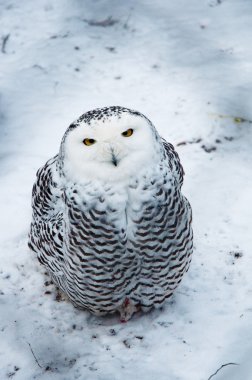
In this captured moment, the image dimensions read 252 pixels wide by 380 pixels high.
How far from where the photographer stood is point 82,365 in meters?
3.00

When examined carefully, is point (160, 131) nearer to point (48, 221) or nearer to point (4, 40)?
point (48, 221)

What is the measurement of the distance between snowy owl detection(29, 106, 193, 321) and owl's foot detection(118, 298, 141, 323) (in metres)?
0.03

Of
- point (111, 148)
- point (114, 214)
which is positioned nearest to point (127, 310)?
point (114, 214)

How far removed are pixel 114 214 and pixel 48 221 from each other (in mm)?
531

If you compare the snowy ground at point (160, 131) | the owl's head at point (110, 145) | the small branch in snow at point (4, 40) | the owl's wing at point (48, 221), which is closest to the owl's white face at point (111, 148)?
the owl's head at point (110, 145)

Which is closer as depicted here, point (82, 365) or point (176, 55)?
point (82, 365)

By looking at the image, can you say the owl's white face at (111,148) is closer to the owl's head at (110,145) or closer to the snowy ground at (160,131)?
the owl's head at (110,145)

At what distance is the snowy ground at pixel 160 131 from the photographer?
3041 mm

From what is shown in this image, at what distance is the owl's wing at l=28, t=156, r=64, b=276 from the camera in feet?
9.62

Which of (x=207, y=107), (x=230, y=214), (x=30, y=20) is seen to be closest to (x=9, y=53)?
(x=30, y=20)

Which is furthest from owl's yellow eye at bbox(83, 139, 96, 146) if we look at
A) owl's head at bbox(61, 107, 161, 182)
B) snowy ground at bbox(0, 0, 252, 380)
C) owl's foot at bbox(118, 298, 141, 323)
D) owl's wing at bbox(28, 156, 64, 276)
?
snowy ground at bbox(0, 0, 252, 380)

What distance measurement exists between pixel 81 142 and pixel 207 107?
78.2 inches

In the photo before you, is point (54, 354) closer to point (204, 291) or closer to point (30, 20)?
point (204, 291)

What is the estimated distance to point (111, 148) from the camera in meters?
2.45
